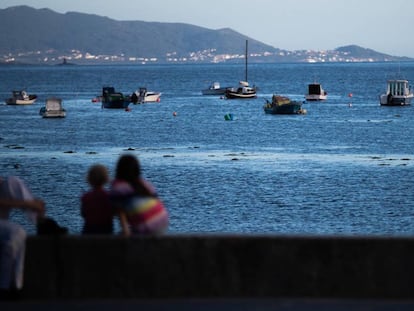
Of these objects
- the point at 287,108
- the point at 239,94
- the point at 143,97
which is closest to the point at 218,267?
the point at 287,108

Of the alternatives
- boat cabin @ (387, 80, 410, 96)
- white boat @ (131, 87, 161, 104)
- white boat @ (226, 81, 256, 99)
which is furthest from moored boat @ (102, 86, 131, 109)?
boat cabin @ (387, 80, 410, 96)

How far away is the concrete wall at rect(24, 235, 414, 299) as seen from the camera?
1091cm

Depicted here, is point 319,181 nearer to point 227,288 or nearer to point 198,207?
point 198,207

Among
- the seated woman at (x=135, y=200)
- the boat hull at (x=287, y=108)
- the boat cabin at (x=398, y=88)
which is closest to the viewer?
the seated woman at (x=135, y=200)

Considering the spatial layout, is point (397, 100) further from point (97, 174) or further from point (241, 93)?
point (97, 174)

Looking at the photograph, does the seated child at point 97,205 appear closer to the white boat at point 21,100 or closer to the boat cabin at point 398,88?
the boat cabin at point 398,88

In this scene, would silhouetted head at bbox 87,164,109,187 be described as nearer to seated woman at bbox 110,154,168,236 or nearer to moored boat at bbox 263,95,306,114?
seated woman at bbox 110,154,168,236

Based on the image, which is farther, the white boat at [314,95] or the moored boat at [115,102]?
the white boat at [314,95]

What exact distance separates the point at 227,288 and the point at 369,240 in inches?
59.7

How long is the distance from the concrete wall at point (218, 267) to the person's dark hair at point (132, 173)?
512 millimetres

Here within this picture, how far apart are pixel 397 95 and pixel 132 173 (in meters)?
113

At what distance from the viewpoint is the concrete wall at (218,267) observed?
10914mm

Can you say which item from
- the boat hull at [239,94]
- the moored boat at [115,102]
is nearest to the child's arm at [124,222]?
the moored boat at [115,102]

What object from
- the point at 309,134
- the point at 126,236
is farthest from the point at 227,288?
the point at 309,134
